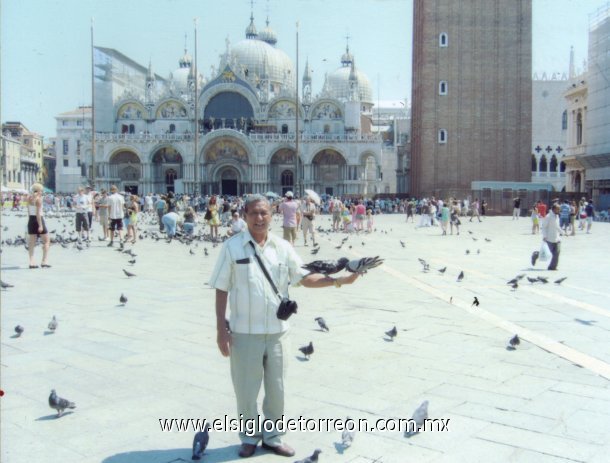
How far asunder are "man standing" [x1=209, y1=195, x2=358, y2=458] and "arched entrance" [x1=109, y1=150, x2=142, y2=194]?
52990 mm

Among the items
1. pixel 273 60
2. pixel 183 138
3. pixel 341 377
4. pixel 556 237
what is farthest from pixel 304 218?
pixel 273 60

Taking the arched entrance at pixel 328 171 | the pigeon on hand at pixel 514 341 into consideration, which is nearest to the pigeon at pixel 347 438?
the pigeon on hand at pixel 514 341

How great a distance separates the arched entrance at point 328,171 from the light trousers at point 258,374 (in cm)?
4997

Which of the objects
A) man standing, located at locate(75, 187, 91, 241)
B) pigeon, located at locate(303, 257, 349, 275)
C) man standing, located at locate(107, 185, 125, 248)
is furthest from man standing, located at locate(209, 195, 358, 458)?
man standing, located at locate(75, 187, 91, 241)

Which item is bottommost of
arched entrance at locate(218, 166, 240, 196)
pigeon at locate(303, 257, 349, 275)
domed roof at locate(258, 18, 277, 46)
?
pigeon at locate(303, 257, 349, 275)

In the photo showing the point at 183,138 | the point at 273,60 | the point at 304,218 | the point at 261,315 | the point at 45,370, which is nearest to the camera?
the point at 261,315

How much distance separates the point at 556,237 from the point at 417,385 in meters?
7.79

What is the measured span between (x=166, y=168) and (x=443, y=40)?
25.6 meters

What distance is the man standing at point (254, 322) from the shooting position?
3465 mm

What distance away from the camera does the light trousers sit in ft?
11.4

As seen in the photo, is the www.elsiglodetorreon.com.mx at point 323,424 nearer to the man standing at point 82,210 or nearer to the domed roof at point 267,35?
the man standing at point 82,210

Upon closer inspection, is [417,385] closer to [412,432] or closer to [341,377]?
[341,377]

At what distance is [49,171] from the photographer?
80562mm

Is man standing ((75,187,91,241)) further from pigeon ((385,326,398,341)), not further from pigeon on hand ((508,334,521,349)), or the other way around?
pigeon on hand ((508,334,521,349))
